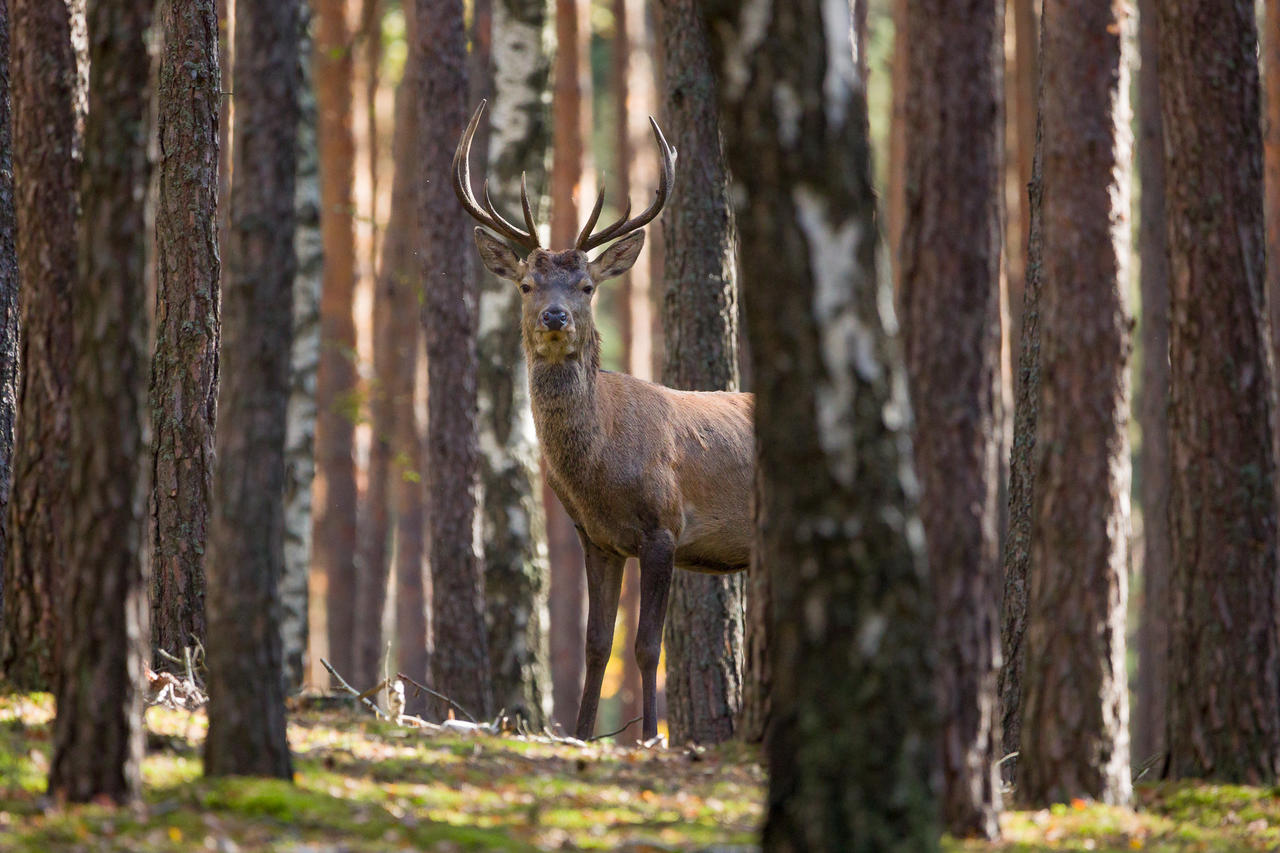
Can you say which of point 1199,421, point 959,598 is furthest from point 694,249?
point 959,598

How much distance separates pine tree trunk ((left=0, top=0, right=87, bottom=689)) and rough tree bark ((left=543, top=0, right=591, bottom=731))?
46.8 feet

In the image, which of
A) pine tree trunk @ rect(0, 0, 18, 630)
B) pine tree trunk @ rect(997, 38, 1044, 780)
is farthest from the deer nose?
pine tree trunk @ rect(0, 0, 18, 630)

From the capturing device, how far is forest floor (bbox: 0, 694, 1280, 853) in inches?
217

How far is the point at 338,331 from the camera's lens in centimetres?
2181

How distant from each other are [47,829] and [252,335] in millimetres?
1895

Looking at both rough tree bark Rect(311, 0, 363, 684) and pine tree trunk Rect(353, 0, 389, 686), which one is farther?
pine tree trunk Rect(353, 0, 389, 686)

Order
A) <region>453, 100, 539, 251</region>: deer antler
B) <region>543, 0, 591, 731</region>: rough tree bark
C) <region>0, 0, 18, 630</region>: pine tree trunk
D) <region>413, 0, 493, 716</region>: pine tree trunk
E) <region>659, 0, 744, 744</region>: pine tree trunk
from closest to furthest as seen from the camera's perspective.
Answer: <region>0, 0, 18, 630</region>: pine tree trunk < <region>453, 100, 539, 251</region>: deer antler < <region>659, 0, 744, 744</region>: pine tree trunk < <region>413, 0, 493, 716</region>: pine tree trunk < <region>543, 0, 591, 731</region>: rough tree bark

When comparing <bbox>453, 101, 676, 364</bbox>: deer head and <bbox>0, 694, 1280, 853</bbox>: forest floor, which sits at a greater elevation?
<bbox>453, 101, 676, 364</bbox>: deer head

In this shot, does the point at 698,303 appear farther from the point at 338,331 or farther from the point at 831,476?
the point at 338,331

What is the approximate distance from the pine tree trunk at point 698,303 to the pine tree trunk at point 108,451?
6.30m

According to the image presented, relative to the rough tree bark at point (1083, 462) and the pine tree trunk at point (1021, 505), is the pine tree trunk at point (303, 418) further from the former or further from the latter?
Result: the pine tree trunk at point (1021, 505)

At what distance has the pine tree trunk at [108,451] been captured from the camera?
5.53 meters

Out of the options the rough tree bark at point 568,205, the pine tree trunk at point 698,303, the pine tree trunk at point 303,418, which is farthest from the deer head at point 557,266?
the rough tree bark at point 568,205

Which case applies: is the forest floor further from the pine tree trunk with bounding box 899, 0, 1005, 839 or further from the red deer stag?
the red deer stag
